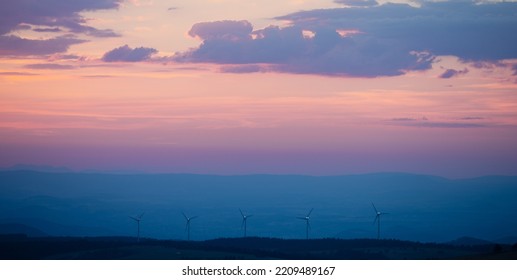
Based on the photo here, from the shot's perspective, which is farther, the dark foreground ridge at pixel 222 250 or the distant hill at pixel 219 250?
the distant hill at pixel 219 250

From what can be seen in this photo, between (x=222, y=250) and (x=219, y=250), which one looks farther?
(x=222, y=250)

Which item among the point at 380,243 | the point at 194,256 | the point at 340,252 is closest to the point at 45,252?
the point at 194,256

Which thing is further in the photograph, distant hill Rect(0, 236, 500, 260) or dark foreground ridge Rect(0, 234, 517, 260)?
distant hill Rect(0, 236, 500, 260)
